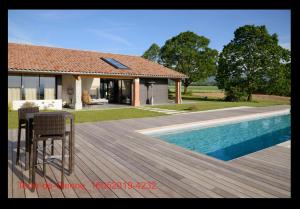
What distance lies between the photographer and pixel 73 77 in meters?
18.5

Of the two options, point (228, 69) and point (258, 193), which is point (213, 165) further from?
point (228, 69)

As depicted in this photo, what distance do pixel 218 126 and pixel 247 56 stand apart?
2143cm

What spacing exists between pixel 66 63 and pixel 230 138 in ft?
47.3

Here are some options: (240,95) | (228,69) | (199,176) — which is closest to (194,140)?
(199,176)

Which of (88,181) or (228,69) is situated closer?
(88,181)

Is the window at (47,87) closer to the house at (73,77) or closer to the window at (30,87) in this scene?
the house at (73,77)

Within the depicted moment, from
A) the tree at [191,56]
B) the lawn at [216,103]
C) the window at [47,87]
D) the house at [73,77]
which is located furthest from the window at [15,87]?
the tree at [191,56]

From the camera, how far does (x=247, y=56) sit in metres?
29.8
